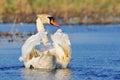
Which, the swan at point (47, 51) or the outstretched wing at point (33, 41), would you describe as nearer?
the outstretched wing at point (33, 41)

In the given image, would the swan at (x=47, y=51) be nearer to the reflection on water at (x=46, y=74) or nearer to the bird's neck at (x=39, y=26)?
the reflection on water at (x=46, y=74)

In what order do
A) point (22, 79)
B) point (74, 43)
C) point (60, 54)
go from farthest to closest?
point (74, 43) < point (60, 54) < point (22, 79)

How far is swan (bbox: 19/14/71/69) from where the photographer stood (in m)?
25.3

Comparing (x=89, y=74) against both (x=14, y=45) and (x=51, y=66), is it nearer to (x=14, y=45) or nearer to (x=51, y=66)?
(x=51, y=66)

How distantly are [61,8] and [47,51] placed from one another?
5031 centimetres

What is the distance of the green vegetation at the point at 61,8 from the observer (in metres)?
75.2

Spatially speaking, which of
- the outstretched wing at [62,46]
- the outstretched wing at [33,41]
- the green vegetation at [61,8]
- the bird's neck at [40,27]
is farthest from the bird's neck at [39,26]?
the green vegetation at [61,8]

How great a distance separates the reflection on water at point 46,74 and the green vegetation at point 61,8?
48.9 m

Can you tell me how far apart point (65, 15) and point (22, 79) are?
50607mm

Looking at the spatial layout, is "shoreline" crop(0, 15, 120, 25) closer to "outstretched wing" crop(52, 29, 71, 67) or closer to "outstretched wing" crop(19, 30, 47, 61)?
"outstretched wing" crop(52, 29, 71, 67)

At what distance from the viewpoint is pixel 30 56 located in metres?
26.5

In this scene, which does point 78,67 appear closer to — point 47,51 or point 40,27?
point 47,51

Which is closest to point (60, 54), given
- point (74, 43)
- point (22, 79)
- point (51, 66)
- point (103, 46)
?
point (51, 66)

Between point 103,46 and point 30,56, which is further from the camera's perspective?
point 103,46
